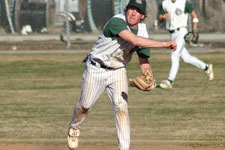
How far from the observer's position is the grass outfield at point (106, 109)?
9.33m

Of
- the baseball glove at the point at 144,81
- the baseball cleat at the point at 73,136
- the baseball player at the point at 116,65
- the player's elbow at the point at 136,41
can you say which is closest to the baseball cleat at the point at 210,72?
the baseball cleat at the point at 73,136

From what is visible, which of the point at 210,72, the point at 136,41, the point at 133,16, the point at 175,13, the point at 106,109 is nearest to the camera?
the point at 136,41

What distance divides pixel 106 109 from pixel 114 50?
5027mm

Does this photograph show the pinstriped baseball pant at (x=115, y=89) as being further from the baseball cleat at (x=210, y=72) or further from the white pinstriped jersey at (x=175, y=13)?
the baseball cleat at (x=210, y=72)

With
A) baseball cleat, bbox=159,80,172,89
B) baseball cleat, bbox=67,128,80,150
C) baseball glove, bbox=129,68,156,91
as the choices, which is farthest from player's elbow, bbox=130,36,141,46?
baseball cleat, bbox=159,80,172,89

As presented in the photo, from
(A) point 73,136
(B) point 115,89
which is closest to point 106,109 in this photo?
(A) point 73,136

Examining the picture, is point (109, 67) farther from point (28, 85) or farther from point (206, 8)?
point (206, 8)

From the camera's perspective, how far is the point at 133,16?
21.9 feet

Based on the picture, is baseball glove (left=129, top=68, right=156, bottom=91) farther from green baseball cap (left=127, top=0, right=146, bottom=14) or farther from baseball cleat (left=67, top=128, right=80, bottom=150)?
baseball cleat (left=67, top=128, right=80, bottom=150)

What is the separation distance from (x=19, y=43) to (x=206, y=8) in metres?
7.97

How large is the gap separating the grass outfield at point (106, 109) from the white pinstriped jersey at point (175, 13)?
1.55 metres

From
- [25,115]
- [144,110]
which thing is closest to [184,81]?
[144,110]

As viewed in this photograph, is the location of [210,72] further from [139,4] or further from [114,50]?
[139,4]

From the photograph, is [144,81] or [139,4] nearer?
[139,4]
